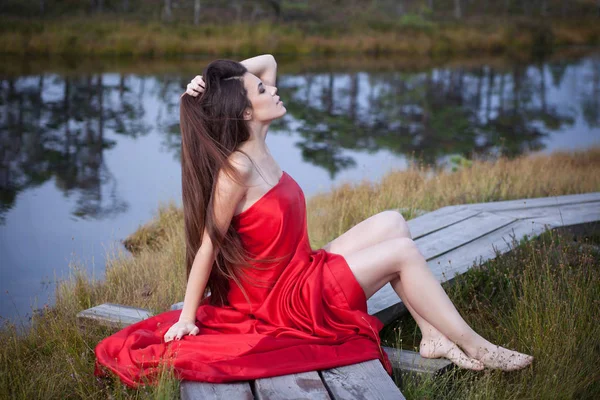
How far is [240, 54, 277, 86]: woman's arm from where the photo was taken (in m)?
3.07

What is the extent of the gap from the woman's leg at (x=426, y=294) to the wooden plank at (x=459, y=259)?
0.43 m

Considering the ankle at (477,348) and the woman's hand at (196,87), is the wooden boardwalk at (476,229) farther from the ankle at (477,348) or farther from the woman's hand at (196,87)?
the woman's hand at (196,87)

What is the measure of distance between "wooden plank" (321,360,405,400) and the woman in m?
0.05

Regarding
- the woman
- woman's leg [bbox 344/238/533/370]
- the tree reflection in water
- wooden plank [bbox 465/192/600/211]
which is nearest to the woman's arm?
the woman

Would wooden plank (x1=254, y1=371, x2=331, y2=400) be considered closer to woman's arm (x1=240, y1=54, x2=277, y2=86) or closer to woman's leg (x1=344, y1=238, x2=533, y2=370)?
woman's leg (x1=344, y1=238, x2=533, y2=370)

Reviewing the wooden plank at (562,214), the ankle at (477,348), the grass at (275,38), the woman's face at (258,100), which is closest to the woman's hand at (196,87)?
the woman's face at (258,100)

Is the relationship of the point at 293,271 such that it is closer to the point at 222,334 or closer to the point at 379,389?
the point at 222,334

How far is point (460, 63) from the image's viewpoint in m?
22.2

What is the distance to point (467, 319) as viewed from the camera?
3434 mm

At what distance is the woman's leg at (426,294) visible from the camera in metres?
2.70

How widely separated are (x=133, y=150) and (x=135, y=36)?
10.4 m

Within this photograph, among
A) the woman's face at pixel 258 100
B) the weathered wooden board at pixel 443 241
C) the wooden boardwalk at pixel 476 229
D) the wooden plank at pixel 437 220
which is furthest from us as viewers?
the wooden plank at pixel 437 220

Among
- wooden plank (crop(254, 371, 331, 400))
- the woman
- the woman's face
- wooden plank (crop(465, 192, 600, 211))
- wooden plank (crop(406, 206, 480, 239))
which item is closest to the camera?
wooden plank (crop(254, 371, 331, 400))

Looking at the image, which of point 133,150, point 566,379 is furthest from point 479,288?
point 133,150
